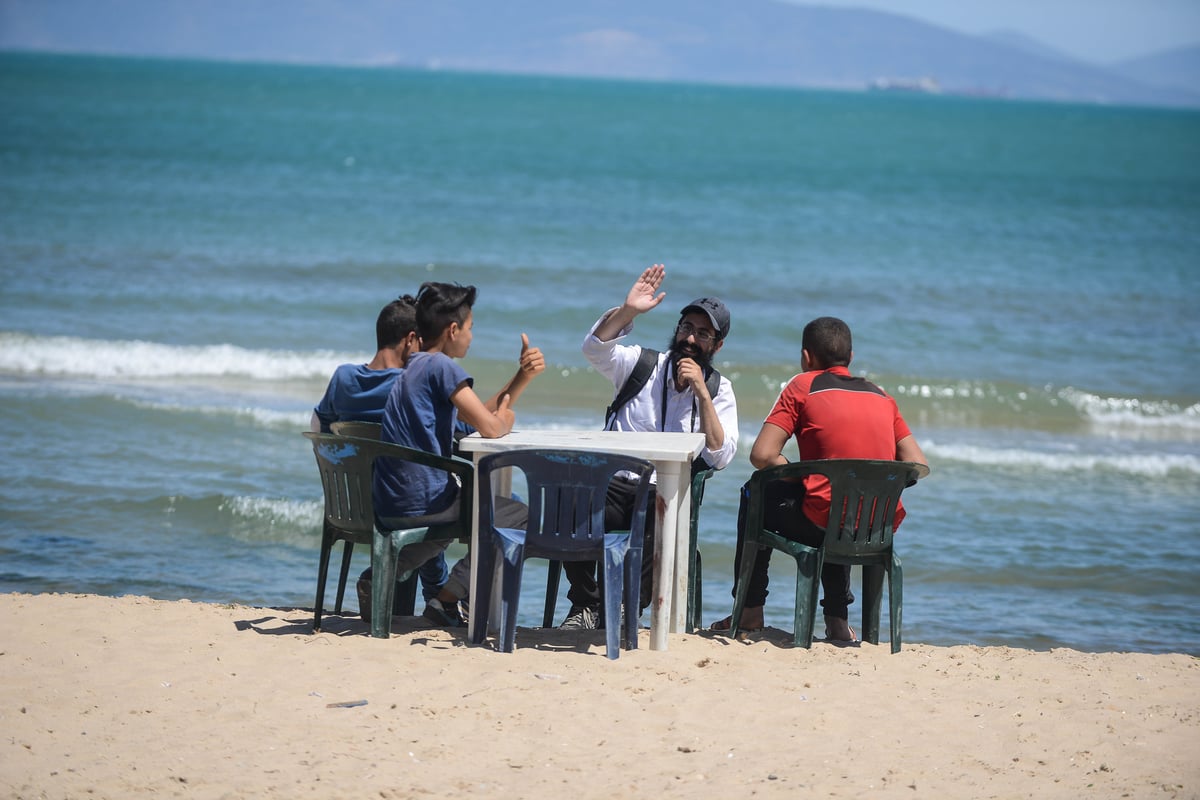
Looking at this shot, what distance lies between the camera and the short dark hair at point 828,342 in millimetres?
5223

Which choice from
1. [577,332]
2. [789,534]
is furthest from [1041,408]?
[789,534]

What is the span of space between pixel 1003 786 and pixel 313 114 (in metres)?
62.4

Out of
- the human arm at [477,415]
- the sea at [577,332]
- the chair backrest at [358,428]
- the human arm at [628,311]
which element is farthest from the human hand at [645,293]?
the sea at [577,332]

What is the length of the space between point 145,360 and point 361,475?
29.8ft

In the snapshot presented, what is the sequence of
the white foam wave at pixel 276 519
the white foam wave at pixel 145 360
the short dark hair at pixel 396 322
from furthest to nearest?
the white foam wave at pixel 145 360 < the white foam wave at pixel 276 519 < the short dark hair at pixel 396 322

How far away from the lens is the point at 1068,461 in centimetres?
1050

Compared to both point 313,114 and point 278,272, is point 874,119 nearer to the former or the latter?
point 313,114

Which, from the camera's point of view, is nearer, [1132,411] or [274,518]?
[274,518]

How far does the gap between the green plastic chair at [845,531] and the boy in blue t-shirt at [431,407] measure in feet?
3.25

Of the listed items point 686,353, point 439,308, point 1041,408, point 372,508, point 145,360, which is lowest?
point 372,508

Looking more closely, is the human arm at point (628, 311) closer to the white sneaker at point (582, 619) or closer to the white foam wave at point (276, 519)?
the white sneaker at point (582, 619)

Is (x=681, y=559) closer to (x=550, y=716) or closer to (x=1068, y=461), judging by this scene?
(x=550, y=716)

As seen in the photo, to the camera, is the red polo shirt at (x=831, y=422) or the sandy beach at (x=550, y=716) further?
the red polo shirt at (x=831, y=422)

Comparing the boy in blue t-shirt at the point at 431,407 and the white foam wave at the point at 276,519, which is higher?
the boy in blue t-shirt at the point at 431,407
